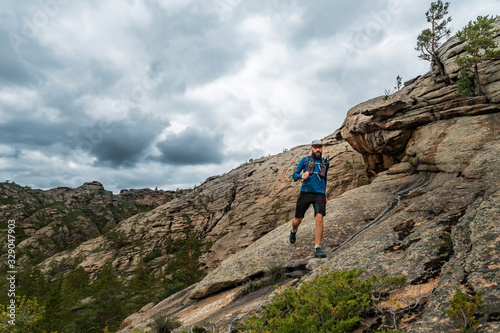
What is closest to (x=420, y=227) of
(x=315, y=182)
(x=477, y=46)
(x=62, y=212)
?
(x=315, y=182)

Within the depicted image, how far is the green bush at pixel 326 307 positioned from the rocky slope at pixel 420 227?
1.19 ft

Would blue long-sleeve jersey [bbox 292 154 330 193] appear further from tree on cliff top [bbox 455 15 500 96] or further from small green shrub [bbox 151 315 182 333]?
tree on cliff top [bbox 455 15 500 96]

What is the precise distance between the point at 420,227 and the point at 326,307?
15.3 ft

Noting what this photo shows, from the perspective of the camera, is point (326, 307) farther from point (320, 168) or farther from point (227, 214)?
point (227, 214)

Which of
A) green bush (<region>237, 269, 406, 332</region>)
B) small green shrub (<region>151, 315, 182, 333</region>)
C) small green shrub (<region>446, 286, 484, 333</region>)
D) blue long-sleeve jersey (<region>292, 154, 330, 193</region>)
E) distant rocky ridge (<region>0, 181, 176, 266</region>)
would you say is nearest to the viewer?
small green shrub (<region>446, 286, 484, 333</region>)

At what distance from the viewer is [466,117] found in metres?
14.2

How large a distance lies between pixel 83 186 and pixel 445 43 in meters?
180

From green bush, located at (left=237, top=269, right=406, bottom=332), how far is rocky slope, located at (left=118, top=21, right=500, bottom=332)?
361 millimetres

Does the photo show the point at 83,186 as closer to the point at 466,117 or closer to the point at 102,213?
the point at 102,213

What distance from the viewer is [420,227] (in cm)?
695

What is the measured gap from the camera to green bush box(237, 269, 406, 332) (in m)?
3.70

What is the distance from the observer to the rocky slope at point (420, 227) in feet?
13.2

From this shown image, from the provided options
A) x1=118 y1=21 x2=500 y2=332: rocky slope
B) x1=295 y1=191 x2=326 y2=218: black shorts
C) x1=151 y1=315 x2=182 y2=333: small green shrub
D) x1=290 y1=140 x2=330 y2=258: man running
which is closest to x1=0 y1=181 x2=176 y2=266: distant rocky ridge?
x1=118 y1=21 x2=500 y2=332: rocky slope

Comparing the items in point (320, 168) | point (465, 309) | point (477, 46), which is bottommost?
point (465, 309)
